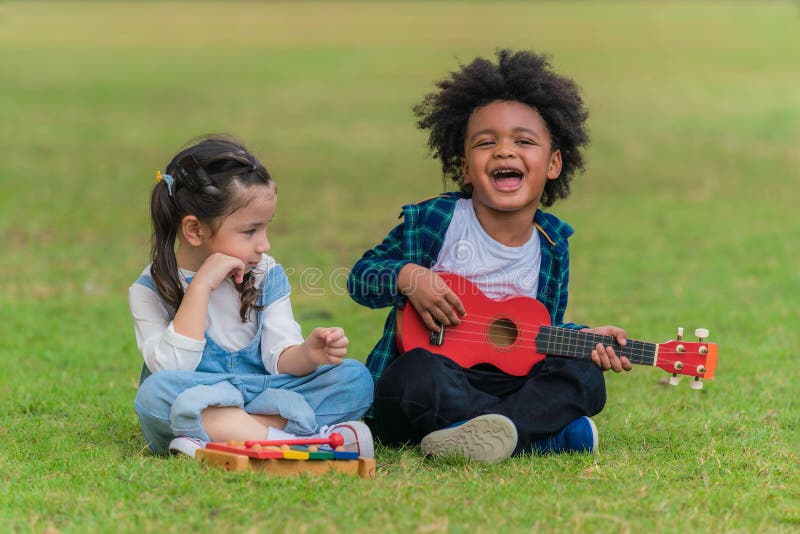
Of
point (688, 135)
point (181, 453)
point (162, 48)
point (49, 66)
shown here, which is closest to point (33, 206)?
point (181, 453)

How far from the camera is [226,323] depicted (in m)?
4.67

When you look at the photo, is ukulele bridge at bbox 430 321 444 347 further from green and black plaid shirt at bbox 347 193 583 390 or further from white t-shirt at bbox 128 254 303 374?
white t-shirt at bbox 128 254 303 374

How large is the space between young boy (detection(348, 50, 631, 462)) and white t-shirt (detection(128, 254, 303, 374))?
0.40 metres

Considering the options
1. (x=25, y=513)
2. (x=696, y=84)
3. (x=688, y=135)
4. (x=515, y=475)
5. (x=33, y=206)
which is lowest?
(x=25, y=513)

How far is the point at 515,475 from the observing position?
13.7 ft

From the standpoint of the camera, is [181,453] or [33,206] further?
[33,206]

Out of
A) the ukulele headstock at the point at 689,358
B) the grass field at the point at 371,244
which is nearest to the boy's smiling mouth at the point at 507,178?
the ukulele headstock at the point at 689,358

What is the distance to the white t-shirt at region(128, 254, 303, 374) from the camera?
454cm

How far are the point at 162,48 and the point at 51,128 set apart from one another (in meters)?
15.0

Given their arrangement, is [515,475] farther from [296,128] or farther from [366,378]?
[296,128]

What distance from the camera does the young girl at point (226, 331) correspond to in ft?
14.4

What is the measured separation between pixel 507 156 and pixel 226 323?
1.44 m

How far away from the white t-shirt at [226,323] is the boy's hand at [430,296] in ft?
1.67

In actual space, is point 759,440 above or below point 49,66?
below
